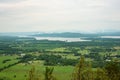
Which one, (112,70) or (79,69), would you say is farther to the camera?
(112,70)

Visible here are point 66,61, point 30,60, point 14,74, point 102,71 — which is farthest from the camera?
point 30,60

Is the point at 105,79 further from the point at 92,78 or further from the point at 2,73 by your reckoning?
the point at 2,73

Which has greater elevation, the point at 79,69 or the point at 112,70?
the point at 79,69

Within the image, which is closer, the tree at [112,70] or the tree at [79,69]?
the tree at [79,69]

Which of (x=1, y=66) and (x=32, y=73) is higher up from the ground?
(x=32, y=73)

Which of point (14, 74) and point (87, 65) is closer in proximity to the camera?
point (87, 65)

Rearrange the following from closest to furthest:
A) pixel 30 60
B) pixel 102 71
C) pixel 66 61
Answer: pixel 102 71
pixel 66 61
pixel 30 60

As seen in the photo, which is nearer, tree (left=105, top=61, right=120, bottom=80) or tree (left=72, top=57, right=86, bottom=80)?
tree (left=72, top=57, right=86, bottom=80)

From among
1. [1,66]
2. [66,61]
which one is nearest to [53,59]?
[66,61]

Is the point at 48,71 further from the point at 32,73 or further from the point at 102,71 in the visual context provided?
the point at 102,71

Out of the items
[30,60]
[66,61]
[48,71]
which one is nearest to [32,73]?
[48,71]
